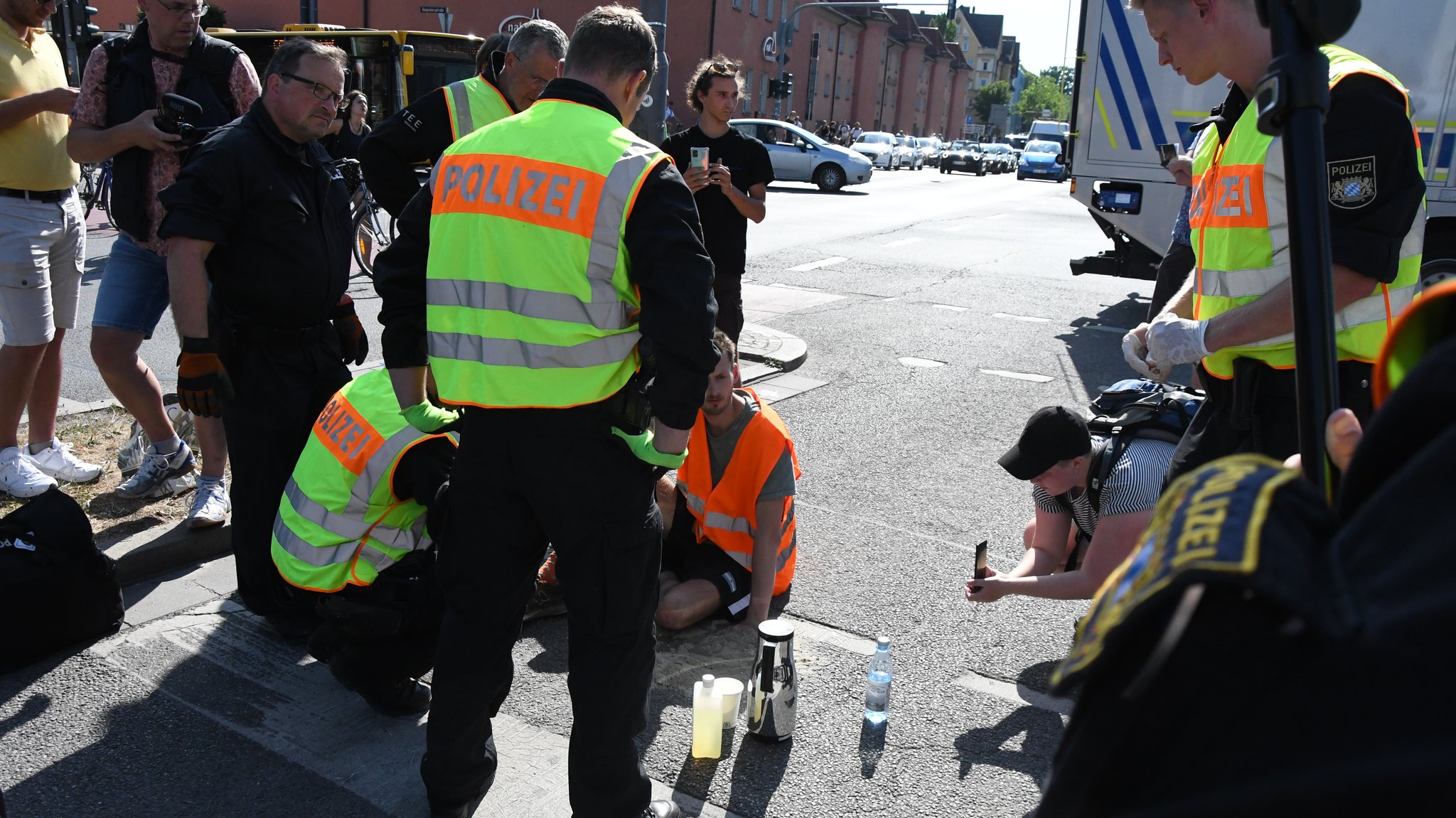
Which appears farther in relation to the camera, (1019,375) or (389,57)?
(389,57)

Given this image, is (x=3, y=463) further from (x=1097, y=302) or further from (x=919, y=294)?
(x=1097, y=302)

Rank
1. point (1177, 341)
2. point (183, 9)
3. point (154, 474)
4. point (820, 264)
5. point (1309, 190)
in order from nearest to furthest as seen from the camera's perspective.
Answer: point (1309, 190) < point (1177, 341) < point (183, 9) < point (154, 474) < point (820, 264)

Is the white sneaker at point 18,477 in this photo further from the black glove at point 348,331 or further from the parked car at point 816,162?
the parked car at point 816,162

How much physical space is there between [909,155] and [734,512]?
133 feet

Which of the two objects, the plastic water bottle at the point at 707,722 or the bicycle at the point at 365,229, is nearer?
the plastic water bottle at the point at 707,722

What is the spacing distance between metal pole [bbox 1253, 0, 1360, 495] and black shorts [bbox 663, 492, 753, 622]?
9.41 feet

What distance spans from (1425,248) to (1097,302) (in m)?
3.88

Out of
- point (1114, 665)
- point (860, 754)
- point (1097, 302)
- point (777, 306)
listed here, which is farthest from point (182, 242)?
point (1097, 302)

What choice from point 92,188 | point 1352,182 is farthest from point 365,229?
point 1352,182

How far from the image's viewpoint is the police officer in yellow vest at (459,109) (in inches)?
156

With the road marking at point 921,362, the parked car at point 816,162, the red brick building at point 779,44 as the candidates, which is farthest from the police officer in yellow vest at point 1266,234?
the parked car at point 816,162

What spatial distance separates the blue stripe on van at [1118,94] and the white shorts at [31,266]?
26.0ft

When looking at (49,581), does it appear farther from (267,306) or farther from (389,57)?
(389,57)

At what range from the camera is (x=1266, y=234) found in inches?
88.3
